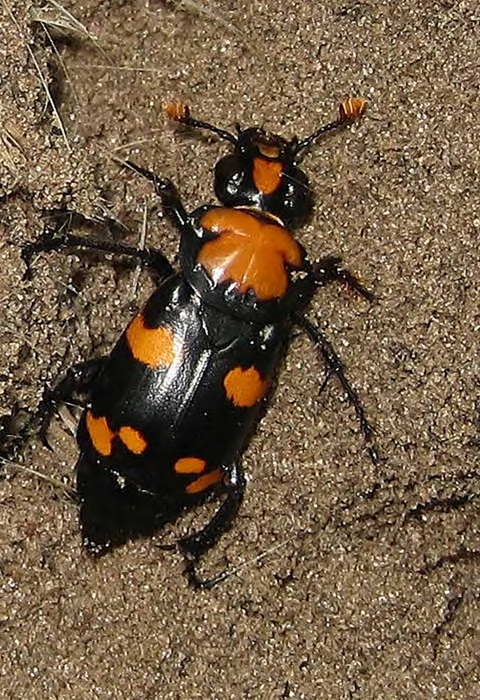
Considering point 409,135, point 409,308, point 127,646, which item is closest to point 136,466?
point 127,646

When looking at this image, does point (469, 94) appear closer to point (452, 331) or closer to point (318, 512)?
point (452, 331)

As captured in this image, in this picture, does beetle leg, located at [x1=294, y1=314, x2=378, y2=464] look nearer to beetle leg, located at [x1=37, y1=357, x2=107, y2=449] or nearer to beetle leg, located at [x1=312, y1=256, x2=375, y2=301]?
beetle leg, located at [x1=312, y1=256, x2=375, y2=301]

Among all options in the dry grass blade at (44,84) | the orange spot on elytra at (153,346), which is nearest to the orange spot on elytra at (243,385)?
the orange spot on elytra at (153,346)

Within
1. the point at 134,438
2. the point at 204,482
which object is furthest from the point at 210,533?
the point at 134,438

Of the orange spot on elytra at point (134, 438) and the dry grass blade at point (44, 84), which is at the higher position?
the dry grass blade at point (44, 84)

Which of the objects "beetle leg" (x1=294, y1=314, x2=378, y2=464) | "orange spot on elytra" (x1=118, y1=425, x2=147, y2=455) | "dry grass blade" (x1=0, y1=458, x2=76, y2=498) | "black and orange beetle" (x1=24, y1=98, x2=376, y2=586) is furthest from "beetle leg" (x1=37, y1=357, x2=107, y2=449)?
"beetle leg" (x1=294, y1=314, x2=378, y2=464)

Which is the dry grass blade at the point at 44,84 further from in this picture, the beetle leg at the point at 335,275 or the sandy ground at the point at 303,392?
the beetle leg at the point at 335,275
